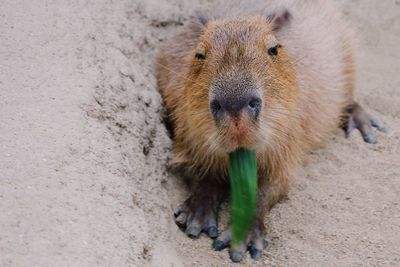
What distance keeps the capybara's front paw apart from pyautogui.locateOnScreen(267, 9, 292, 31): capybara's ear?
3.96ft

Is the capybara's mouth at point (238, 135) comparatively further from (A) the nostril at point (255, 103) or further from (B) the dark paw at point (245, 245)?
(B) the dark paw at point (245, 245)

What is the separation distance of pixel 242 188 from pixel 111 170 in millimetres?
746

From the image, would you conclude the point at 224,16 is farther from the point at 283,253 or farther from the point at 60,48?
the point at 283,253

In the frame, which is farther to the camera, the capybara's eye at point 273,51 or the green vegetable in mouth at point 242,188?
the capybara's eye at point 273,51

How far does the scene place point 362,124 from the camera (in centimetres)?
554

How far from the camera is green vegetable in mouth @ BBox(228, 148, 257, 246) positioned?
392cm

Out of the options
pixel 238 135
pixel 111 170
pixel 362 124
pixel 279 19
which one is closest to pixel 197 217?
pixel 111 170

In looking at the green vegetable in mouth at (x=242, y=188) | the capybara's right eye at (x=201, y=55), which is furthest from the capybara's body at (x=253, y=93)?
the green vegetable in mouth at (x=242, y=188)

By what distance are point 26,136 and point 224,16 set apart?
77.5 inches

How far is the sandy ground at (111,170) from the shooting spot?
3244mm

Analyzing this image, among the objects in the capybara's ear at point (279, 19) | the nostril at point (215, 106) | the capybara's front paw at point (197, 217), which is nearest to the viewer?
the nostril at point (215, 106)

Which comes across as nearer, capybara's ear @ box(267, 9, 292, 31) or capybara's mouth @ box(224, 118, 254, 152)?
capybara's mouth @ box(224, 118, 254, 152)

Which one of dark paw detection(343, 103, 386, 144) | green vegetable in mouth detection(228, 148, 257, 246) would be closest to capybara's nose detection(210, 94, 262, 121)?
green vegetable in mouth detection(228, 148, 257, 246)

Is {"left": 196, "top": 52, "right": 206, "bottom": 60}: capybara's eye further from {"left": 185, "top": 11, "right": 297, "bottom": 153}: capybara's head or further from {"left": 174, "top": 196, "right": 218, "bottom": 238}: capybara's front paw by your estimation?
{"left": 174, "top": 196, "right": 218, "bottom": 238}: capybara's front paw
